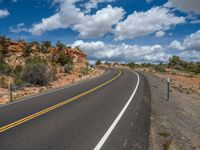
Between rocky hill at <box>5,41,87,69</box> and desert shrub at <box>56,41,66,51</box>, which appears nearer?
rocky hill at <box>5,41,87,69</box>

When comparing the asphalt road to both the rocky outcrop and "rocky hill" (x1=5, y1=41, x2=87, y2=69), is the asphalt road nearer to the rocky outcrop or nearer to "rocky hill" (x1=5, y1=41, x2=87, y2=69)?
"rocky hill" (x1=5, y1=41, x2=87, y2=69)

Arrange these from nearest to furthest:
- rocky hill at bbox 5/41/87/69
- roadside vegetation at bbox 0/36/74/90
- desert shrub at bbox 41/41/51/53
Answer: roadside vegetation at bbox 0/36/74/90
rocky hill at bbox 5/41/87/69
desert shrub at bbox 41/41/51/53

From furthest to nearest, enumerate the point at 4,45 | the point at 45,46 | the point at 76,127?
the point at 45,46 → the point at 4,45 → the point at 76,127

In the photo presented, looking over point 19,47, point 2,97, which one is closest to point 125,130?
point 2,97

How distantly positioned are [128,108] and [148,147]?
15.7 feet

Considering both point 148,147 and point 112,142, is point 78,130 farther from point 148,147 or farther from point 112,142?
point 148,147

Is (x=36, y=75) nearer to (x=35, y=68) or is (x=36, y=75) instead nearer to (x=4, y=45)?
(x=35, y=68)

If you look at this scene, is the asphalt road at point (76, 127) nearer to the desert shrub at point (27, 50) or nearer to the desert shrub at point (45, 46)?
the desert shrub at point (27, 50)

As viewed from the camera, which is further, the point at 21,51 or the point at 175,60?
the point at 175,60

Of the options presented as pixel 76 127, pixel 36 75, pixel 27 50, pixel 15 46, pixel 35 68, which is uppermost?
pixel 15 46

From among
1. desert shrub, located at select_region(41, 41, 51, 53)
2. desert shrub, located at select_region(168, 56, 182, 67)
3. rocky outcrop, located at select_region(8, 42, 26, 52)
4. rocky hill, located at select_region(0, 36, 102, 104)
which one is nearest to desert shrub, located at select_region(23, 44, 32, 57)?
rocky hill, located at select_region(0, 36, 102, 104)

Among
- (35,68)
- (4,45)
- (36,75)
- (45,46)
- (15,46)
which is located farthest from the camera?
(45,46)

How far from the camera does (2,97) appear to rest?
55.0 feet

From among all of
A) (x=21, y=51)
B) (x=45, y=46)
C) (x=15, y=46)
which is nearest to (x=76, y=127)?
(x=21, y=51)
